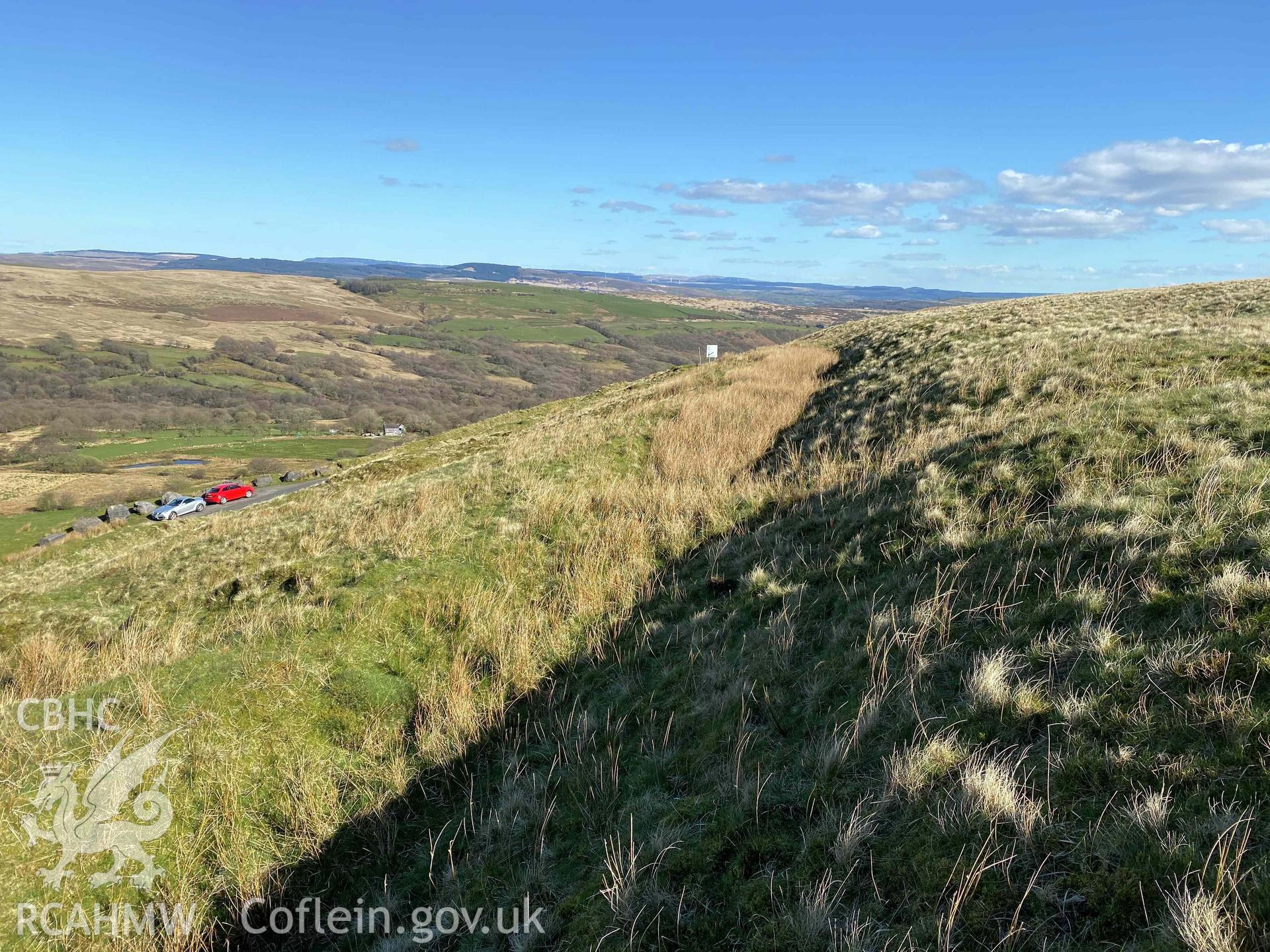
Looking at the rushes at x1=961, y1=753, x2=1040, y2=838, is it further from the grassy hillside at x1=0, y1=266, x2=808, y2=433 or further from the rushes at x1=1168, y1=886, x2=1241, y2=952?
the grassy hillside at x1=0, y1=266, x2=808, y2=433

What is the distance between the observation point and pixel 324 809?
17.2ft

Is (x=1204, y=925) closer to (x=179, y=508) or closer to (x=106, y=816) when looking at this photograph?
(x=106, y=816)

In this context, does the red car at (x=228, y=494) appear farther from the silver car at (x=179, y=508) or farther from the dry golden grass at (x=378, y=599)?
the dry golden grass at (x=378, y=599)

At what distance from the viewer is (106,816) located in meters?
4.79

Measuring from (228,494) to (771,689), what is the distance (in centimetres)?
6061

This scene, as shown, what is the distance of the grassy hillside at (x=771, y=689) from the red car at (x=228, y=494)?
4632cm

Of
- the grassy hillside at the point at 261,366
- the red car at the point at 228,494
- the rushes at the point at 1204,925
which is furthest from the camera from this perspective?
the grassy hillside at the point at 261,366

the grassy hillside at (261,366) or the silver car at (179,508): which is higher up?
the grassy hillside at (261,366)

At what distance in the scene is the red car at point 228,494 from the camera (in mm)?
51094

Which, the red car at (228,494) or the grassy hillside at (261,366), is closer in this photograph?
the red car at (228,494)

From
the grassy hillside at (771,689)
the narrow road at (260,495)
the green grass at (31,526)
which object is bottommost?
the green grass at (31,526)

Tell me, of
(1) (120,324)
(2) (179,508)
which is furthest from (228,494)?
(1) (120,324)

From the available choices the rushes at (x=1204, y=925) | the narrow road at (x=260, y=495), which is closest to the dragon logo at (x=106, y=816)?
the rushes at (x=1204, y=925)

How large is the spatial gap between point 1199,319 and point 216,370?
560 ft
